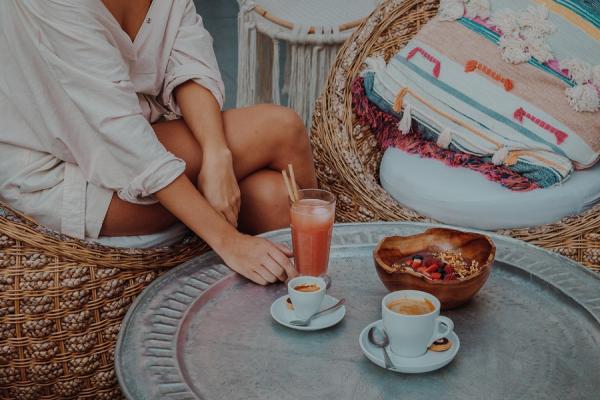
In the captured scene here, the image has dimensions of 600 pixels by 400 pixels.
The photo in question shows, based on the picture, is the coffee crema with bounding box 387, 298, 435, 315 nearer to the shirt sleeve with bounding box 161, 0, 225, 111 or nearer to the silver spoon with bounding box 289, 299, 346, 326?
the silver spoon with bounding box 289, 299, 346, 326

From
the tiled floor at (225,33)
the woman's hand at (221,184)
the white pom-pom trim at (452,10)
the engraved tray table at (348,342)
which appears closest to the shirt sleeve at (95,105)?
the woman's hand at (221,184)

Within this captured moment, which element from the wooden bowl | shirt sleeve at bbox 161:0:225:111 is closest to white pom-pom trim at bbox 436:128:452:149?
shirt sleeve at bbox 161:0:225:111

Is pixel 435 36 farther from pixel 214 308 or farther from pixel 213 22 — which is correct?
pixel 213 22

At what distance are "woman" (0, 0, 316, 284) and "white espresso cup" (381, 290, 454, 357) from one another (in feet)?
1.03

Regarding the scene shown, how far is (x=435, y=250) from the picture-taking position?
4.22 ft

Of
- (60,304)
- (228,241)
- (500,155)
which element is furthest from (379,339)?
(500,155)

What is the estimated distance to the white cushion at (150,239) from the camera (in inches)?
60.1

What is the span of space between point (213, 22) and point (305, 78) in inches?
87.8

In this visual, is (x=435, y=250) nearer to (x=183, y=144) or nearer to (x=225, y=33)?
(x=183, y=144)

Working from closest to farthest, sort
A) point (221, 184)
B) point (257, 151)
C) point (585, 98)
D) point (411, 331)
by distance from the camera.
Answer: point (411, 331) → point (221, 184) → point (257, 151) → point (585, 98)

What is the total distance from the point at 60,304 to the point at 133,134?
0.35 meters

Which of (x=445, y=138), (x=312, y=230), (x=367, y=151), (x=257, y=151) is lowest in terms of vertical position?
(x=367, y=151)

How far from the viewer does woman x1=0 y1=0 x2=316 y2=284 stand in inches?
54.9

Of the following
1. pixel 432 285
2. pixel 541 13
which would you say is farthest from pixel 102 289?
pixel 541 13
